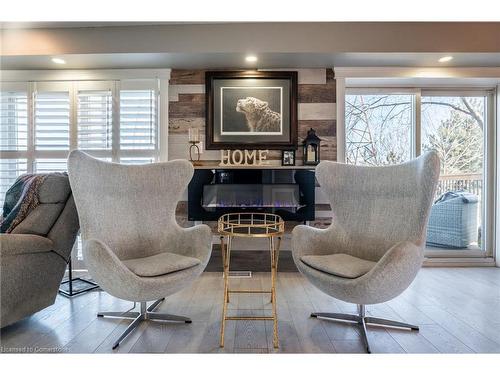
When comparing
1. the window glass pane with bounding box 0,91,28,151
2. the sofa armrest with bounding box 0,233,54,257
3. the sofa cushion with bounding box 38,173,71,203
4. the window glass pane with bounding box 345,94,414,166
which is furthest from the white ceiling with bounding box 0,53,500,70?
the sofa armrest with bounding box 0,233,54,257

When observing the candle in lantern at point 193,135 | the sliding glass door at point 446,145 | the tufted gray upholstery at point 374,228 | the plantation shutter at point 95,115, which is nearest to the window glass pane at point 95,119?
the plantation shutter at point 95,115

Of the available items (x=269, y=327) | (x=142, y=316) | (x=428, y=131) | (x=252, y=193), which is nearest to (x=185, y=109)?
(x=252, y=193)

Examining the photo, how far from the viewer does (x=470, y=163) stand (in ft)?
12.6

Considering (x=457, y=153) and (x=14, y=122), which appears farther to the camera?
(x=457, y=153)

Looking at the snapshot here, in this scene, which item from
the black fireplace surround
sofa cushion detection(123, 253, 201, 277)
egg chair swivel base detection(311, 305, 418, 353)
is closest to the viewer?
sofa cushion detection(123, 253, 201, 277)

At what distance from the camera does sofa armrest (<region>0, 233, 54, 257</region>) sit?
76.5 inches

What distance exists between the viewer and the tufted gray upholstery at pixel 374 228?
1.81 m

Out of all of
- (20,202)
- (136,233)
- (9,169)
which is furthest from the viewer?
(9,169)

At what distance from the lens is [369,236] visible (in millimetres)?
2303

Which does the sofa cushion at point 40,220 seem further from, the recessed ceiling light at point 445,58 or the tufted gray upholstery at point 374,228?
the recessed ceiling light at point 445,58

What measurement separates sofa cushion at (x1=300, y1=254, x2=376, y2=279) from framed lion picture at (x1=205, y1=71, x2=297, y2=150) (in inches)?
66.2

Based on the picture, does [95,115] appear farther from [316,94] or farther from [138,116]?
[316,94]

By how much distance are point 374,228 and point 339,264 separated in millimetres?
497

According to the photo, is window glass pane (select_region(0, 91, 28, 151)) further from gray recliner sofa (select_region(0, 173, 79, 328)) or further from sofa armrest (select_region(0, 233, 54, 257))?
sofa armrest (select_region(0, 233, 54, 257))
